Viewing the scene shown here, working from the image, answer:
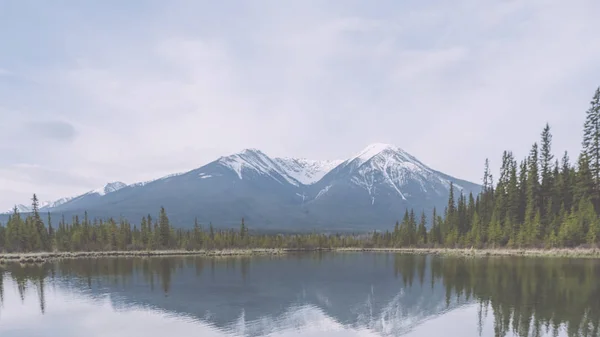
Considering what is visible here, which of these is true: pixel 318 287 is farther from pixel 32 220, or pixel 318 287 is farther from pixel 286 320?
pixel 32 220

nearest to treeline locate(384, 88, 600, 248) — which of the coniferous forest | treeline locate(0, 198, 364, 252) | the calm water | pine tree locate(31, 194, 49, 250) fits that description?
the coniferous forest

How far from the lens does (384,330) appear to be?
29188mm

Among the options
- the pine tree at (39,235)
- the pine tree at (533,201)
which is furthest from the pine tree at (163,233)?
the pine tree at (533,201)

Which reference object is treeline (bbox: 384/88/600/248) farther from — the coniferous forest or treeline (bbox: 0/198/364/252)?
treeline (bbox: 0/198/364/252)

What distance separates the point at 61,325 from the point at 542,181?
333 ft

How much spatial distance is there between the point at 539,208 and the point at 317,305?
7806 cm

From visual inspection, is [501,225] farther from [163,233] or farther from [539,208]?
[163,233]

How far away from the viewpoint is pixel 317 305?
3850 centimetres

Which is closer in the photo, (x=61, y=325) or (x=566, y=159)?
(x=61, y=325)

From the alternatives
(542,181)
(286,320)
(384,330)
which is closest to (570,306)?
(384,330)

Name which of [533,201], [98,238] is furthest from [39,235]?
[533,201]

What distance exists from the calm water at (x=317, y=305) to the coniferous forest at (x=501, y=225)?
30.7 m

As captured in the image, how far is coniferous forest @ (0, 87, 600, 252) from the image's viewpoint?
79.2m

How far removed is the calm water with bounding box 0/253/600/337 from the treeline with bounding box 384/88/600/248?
2596cm
